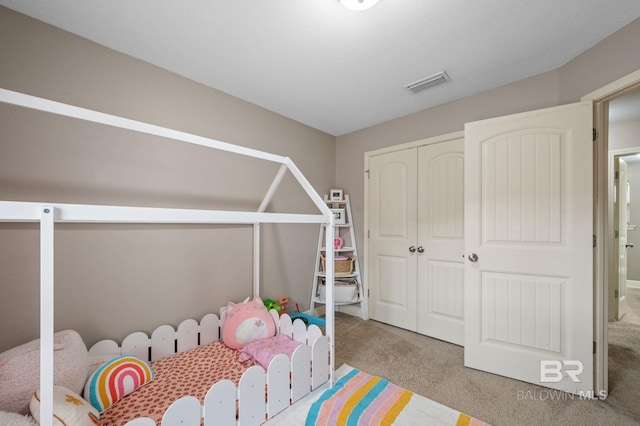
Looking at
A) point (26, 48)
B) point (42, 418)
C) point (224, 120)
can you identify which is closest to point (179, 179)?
point (224, 120)

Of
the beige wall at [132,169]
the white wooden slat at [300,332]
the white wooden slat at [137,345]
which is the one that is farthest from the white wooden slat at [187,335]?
the white wooden slat at [300,332]

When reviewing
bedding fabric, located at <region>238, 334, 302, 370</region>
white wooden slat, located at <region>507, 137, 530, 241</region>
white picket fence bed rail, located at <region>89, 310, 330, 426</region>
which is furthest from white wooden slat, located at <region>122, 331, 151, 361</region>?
white wooden slat, located at <region>507, 137, 530, 241</region>

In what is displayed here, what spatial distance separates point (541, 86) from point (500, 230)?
119 centimetres

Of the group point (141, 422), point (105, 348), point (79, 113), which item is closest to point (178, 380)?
point (105, 348)

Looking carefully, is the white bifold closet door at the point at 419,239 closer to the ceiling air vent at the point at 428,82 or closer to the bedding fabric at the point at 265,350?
the ceiling air vent at the point at 428,82

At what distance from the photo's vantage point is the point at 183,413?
1164 millimetres

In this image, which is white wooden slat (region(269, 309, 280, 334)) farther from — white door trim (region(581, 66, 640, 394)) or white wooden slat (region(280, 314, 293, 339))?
white door trim (region(581, 66, 640, 394))

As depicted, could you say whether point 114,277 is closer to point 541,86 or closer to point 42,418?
point 42,418

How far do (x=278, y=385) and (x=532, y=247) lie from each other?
195cm

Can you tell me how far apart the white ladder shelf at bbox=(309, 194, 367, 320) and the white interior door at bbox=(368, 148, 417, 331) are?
16 centimetres

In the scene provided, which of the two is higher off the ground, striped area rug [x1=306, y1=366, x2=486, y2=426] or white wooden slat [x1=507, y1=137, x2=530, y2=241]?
white wooden slat [x1=507, y1=137, x2=530, y2=241]

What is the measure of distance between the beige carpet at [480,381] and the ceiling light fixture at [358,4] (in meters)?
2.35

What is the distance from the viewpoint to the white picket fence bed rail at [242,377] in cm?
122

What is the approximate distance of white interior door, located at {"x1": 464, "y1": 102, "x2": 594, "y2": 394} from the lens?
5.76ft
